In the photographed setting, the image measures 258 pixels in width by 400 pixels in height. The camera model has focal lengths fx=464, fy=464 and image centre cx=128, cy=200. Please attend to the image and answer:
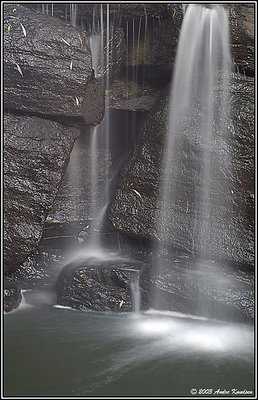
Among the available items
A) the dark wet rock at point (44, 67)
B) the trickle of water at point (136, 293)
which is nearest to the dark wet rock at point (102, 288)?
the trickle of water at point (136, 293)

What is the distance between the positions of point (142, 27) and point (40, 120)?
230cm

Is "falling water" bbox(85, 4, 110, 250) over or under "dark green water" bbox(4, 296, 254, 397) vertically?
over

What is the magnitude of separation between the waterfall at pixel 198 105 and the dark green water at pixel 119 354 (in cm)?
124

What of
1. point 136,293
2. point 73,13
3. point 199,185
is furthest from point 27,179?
point 73,13

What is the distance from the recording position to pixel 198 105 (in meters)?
6.34

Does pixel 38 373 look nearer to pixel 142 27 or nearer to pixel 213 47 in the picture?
pixel 213 47

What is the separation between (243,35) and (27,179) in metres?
3.51

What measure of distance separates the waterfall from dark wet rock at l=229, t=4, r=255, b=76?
109 millimetres

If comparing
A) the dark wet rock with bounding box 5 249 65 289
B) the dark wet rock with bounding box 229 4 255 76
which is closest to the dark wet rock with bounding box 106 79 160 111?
the dark wet rock with bounding box 229 4 255 76

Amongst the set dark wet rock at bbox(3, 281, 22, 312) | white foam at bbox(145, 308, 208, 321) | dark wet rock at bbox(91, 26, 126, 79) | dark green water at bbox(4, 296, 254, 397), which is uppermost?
dark wet rock at bbox(91, 26, 126, 79)

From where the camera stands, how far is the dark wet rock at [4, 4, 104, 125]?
5961mm

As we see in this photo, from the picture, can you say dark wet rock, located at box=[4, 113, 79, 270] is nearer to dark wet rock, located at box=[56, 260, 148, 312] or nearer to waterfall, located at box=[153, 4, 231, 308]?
dark wet rock, located at box=[56, 260, 148, 312]

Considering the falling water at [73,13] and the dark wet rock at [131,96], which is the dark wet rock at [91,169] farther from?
the falling water at [73,13]

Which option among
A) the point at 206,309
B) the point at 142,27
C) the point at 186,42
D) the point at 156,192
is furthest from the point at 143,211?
the point at 142,27
